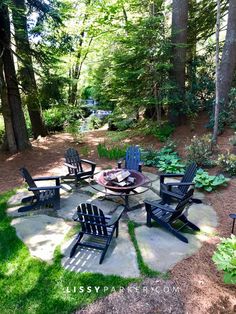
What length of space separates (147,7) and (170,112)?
12.6 ft

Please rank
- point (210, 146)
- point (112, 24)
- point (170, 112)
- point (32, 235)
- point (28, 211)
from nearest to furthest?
point (32, 235), point (28, 211), point (210, 146), point (170, 112), point (112, 24)

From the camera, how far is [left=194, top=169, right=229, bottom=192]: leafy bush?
536cm

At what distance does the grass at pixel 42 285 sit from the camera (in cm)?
269

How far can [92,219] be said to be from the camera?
3.44 meters

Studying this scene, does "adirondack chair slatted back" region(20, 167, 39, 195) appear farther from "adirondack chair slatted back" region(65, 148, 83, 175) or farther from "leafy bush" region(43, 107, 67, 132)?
"leafy bush" region(43, 107, 67, 132)

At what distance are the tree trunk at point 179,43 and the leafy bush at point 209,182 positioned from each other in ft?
11.4

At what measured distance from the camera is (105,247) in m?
3.36

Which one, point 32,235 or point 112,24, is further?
point 112,24

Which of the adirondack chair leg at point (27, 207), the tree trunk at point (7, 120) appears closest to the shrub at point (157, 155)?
the adirondack chair leg at point (27, 207)

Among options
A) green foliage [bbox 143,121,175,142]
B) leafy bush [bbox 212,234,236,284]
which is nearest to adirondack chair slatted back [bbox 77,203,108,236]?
leafy bush [bbox 212,234,236,284]

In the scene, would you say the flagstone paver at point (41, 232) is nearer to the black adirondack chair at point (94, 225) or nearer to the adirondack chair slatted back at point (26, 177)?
the black adirondack chair at point (94, 225)

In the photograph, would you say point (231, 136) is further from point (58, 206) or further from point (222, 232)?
point (58, 206)

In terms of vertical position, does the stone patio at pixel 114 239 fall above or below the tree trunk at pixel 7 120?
below

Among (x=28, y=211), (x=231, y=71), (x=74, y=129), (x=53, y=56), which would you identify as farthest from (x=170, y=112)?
(x=28, y=211)
